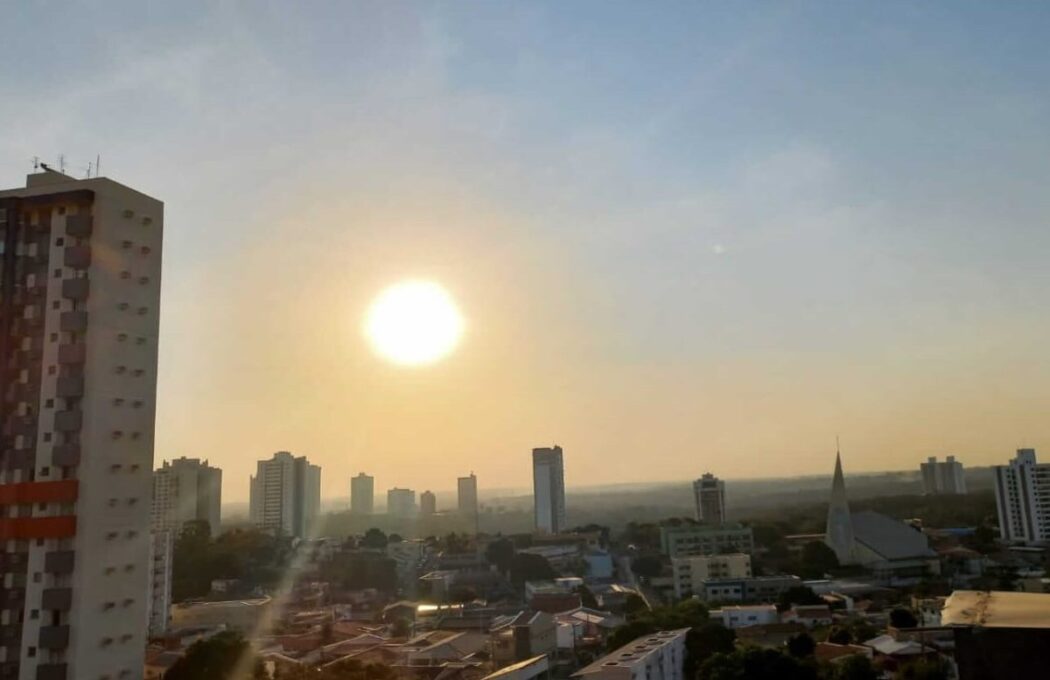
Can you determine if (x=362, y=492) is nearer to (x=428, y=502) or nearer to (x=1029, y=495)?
(x=428, y=502)

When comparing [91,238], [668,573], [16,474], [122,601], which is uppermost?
[91,238]

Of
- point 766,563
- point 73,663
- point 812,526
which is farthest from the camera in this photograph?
point 812,526

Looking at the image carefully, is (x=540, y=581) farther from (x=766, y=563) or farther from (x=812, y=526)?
(x=812, y=526)

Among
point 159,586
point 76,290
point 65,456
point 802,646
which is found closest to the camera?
point 65,456

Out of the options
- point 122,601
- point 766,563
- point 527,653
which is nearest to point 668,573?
point 766,563

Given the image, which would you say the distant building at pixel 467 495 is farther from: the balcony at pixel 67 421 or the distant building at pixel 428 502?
the balcony at pixel 67 421

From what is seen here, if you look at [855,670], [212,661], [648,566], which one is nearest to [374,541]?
[648,566]

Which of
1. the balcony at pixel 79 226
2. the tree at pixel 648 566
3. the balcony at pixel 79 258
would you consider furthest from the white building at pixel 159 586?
the tree at pixel 648 566
